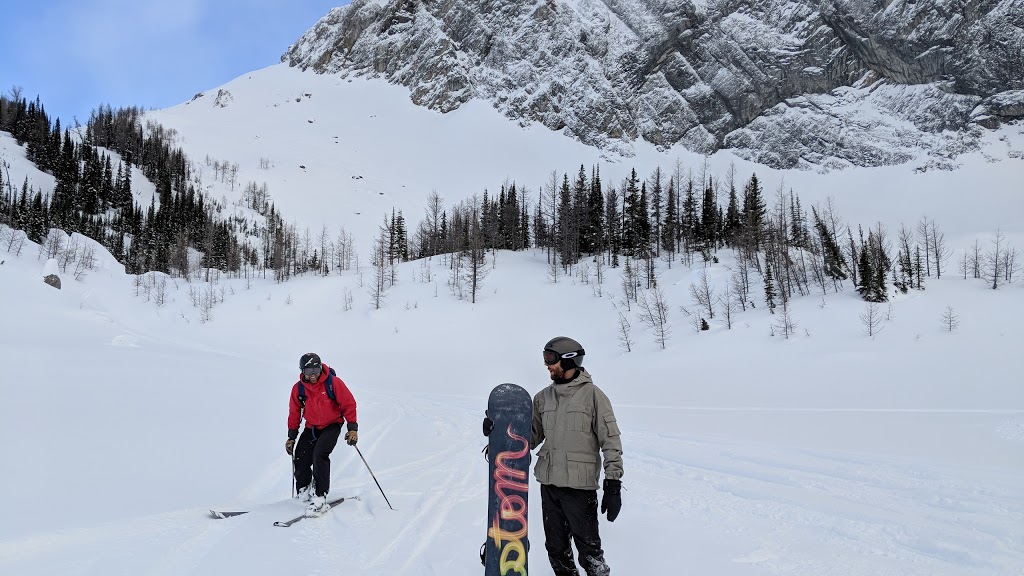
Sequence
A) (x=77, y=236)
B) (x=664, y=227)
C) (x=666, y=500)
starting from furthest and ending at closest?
(x=664, y=227) < (x=77, y=236) < (x=666, y=500)

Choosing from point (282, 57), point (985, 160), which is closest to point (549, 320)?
point (985, 160)

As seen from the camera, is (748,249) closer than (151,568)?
No

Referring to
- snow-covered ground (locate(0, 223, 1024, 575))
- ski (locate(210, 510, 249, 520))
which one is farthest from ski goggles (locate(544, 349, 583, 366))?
ski (locate(210, 510, 249, 520))

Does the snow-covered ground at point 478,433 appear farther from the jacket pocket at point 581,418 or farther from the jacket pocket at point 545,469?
the jacket pocket at point 581,418

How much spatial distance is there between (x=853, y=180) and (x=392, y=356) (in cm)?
10861

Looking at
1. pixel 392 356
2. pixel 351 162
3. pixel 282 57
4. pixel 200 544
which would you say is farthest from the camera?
pixel 282 57

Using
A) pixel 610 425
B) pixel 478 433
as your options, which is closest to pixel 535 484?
pixel 610 425

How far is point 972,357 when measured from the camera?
20.0 metres

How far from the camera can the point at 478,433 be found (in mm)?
11859

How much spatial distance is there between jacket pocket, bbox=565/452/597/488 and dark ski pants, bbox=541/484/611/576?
0.13 metres

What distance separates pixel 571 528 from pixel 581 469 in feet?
1.77

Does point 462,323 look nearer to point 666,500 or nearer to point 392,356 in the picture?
point 392,356

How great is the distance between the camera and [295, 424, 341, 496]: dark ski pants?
18.9ft

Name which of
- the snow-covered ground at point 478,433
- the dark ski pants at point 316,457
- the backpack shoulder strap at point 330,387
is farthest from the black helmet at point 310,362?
the snow-covered ground at point 478,433
